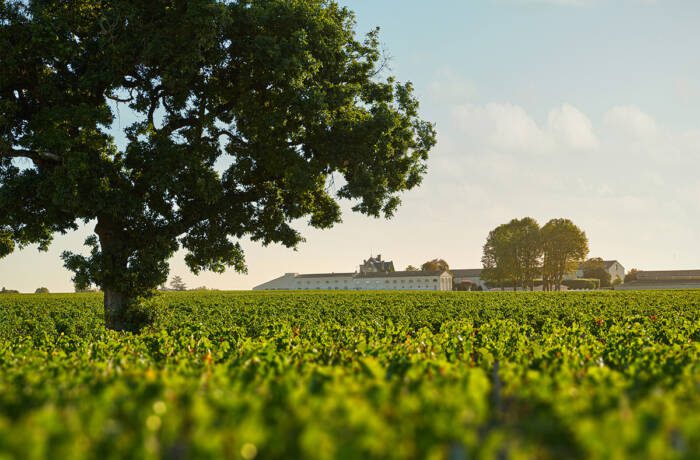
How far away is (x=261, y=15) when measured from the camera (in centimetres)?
2141

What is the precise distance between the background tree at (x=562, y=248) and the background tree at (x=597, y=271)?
34333 millimetres

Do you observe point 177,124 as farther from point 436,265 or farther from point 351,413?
point 436,265

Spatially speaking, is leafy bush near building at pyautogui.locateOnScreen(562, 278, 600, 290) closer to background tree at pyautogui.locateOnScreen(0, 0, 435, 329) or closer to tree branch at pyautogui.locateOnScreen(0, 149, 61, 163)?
background tree at pyautogui.locateOnScreen(0, 0, 435, 329)

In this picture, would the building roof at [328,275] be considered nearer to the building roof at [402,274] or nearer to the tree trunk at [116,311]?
the building roof at [402,274]

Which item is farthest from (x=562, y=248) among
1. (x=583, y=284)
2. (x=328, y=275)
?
(x=328, y=275)

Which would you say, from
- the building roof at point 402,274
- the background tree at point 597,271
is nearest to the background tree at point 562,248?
the background tree at point 597,271

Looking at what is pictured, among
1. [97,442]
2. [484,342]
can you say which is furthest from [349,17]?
[97,442]

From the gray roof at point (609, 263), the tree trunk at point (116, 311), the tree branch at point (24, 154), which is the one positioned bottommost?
the tree trunk at point (116, 311)

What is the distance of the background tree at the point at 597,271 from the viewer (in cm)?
15450

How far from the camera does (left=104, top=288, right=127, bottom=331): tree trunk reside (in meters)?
23.7

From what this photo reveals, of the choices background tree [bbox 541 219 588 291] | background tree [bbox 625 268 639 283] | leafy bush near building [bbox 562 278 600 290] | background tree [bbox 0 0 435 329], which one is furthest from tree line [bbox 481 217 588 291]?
background tree [bbox 0 0 435 329]

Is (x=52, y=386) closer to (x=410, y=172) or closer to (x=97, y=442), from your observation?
(x=97, y=442)

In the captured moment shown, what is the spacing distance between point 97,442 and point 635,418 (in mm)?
3577

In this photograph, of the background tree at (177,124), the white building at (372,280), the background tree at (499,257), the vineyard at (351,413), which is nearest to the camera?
the vineyard at (351,413)
